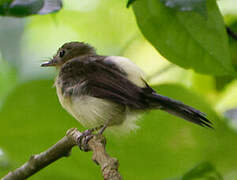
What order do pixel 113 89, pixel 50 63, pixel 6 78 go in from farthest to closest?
pixel 6 78, pixel 50 63, pixel 113 89

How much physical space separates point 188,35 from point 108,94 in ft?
1.29

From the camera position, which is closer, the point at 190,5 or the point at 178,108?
the point at 190,5

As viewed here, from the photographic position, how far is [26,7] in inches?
63.7

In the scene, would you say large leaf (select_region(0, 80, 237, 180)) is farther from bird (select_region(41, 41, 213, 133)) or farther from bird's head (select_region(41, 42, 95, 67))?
bird's head (select_region(41, 42, 95, 67))

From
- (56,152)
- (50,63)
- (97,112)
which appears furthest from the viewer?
(50,63)

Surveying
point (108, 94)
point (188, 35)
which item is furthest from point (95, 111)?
point (188, 35)

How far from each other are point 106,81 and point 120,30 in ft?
3.12

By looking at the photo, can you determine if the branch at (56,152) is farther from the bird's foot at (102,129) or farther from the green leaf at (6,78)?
the green leaf at (6,78)

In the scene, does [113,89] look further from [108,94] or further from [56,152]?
[56,152]

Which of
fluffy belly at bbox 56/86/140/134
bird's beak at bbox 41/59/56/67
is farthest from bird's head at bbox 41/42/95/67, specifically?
fluffy belly at bbox 56/86/140/134

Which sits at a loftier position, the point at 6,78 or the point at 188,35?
the point at 188,35

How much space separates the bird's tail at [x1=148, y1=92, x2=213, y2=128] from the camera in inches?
65.6

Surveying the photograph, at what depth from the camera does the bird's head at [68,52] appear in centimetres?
232

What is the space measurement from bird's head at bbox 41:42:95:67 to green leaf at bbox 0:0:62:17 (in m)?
0.67
